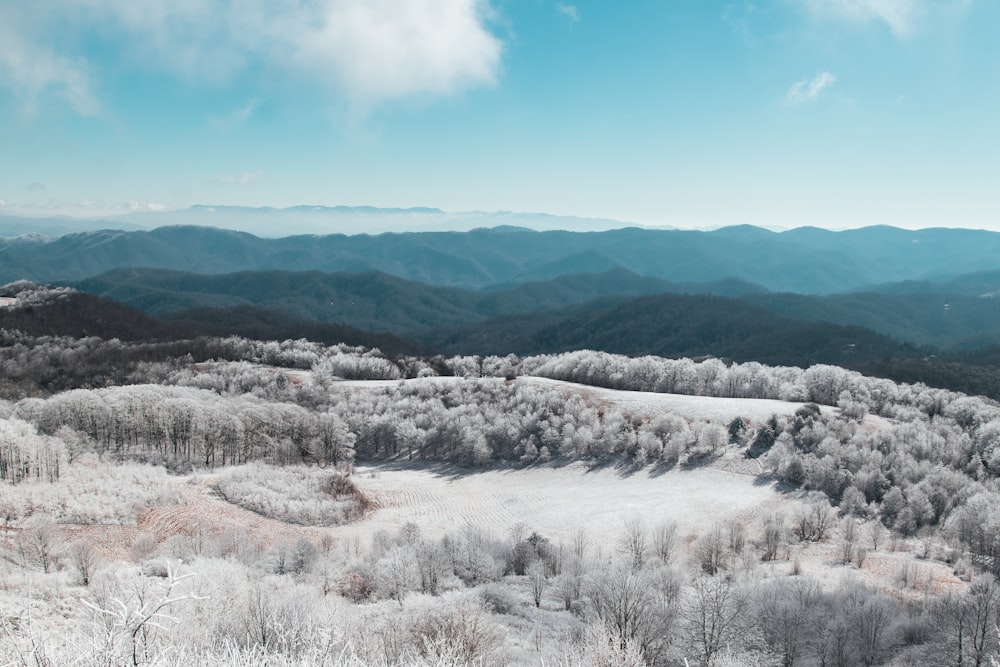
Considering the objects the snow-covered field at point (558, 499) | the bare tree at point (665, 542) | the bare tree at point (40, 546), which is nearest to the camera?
the bare tree at point (40, 546)

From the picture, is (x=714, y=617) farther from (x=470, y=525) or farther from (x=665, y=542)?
(x=470, y=525)

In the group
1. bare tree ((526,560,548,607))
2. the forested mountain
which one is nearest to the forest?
bare tree ((526,560,548,607))

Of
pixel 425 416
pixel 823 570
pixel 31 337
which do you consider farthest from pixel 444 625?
pixel 31 337

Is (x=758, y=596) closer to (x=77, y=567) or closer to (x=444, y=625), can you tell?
(x=444, y=625)

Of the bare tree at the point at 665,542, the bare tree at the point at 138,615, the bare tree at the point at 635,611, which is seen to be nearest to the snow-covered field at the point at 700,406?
the bare tree at the point at 665,542

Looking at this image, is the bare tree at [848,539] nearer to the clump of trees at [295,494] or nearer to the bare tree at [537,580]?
the bare tree at [537,580]

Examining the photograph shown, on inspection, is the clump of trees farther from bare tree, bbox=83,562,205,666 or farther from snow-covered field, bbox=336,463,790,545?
bare tree, bbox=83,562,205,666

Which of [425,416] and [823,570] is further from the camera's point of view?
[425,416]

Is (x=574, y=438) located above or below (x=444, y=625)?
below
